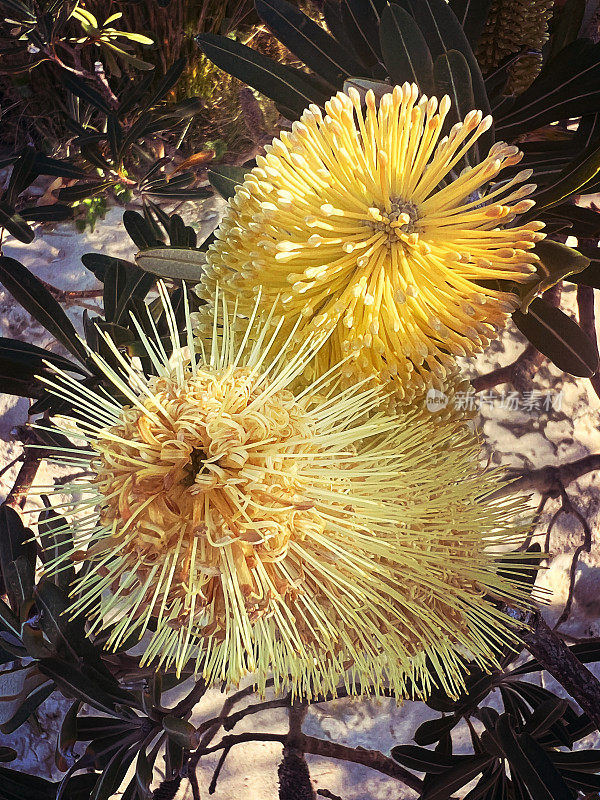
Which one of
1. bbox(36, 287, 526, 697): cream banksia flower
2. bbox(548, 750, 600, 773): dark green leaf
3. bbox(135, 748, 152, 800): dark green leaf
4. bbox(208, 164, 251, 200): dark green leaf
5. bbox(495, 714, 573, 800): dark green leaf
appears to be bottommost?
bbox(135, 748, 152, 800): dark green leaf

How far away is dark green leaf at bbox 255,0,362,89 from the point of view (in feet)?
1.61

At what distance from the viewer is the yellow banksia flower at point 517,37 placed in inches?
20.3

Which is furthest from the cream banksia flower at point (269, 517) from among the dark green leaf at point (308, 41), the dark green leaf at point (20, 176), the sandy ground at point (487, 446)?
the dark green leaf at point (20, 176)

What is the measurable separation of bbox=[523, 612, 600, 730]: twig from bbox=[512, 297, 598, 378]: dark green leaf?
0.66 ft

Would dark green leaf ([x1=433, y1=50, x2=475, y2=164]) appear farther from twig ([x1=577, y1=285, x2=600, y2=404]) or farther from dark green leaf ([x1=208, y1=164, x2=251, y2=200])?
twig ([x1=577, y1=285, x2=600, y2=404])

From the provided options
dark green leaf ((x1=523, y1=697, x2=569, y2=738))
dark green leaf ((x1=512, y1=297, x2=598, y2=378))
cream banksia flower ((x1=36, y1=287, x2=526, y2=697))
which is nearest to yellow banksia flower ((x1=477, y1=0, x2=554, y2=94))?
dark green leaf ((x1=512, y1=297, x2=598, y2=378))

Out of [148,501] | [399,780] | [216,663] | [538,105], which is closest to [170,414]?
[148,501]

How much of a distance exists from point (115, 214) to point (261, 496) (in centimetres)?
105

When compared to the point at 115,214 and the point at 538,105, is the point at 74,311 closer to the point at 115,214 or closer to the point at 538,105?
the point at 115,214

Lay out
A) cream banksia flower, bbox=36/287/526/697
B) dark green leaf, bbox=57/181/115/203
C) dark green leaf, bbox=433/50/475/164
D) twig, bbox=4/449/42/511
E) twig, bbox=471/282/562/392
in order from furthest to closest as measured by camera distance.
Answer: twig, bbox=471/282/562/392
dark green leaf, bbox=57/181/115/203
twig, bbox=4/449/42/511
dark green leaf, bbox=433/50/475/164
cream banksia flower, bbox=36/287/526/697

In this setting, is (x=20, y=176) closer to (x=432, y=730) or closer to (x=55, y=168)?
(x=55, y=168)

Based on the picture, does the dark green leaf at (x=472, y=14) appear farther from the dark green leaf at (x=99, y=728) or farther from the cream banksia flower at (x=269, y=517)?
the dark green leaf at (x=99, y=728)

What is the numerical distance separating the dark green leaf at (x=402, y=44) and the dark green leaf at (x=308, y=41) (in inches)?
3.7

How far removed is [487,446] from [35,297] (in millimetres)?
693
